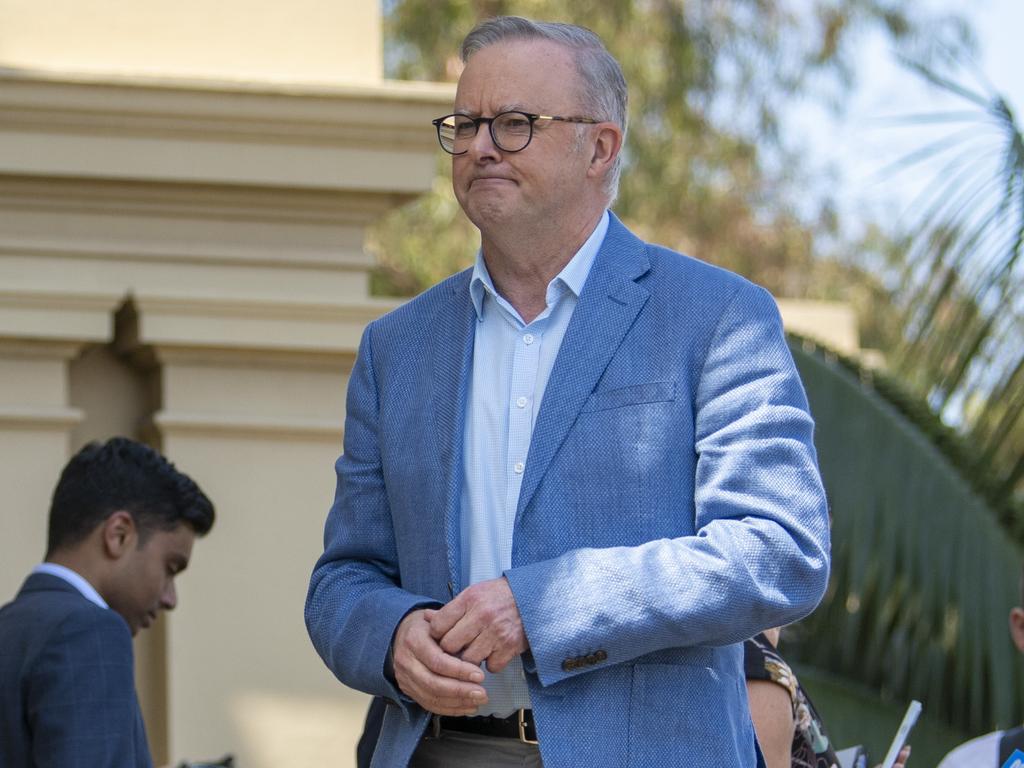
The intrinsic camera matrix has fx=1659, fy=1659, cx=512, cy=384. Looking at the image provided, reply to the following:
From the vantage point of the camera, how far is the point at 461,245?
14711 mm

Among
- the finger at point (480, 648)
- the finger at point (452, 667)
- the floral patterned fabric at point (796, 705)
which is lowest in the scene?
the floral patterned fabric at point (796, 705)

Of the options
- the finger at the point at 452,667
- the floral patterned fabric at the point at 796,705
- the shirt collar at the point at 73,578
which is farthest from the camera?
the shirt collar at the point at 73,578

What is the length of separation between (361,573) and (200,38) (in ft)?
8.55

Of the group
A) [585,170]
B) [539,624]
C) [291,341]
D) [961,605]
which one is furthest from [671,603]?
[961,605]

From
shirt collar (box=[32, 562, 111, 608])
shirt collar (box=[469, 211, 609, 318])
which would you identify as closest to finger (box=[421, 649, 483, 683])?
shirt collar (box=[469, 211, 609, 318])

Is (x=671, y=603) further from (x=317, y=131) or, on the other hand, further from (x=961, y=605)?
(x=961, y=605)

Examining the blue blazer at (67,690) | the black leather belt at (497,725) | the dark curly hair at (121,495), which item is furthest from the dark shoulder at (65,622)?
the black leather belt at (497,725)

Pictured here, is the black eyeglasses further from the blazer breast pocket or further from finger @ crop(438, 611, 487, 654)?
finger @ crop(438, 611, 487, 654)

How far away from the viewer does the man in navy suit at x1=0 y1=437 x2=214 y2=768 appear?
329 cm

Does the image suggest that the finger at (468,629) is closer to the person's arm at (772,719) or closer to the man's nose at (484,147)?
the man's nose at (484,147)

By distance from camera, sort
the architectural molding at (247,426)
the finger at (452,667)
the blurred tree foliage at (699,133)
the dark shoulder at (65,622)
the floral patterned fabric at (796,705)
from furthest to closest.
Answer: the blurred tree foliage at (699,133) → the architectural molding at (247,426) → the dark shoulder at (65,622) → the floral patterned fabric at (796,705) → the finger at (452,667)

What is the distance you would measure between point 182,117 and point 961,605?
3027 millimetres

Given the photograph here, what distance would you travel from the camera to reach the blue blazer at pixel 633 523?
2.44 metres

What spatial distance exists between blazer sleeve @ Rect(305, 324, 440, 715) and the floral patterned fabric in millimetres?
788
